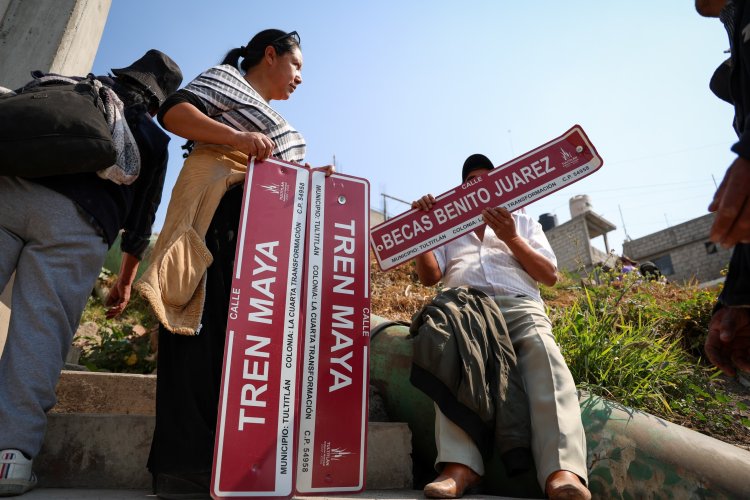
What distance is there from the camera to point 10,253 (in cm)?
180

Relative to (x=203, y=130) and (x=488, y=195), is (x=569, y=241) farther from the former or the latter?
(x=203, y=130)

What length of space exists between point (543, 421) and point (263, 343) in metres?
1.09

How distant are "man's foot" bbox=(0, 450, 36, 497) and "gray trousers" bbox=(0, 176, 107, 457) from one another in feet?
0.11

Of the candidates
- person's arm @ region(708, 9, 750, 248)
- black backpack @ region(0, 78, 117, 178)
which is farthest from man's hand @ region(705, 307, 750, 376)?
black backpack @ region(0, 78, 117, 178)

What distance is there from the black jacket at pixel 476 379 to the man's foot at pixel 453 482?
0.35ft

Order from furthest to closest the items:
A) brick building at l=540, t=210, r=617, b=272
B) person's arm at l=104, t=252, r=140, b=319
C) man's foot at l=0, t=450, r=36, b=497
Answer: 1. brick building at l=540, t=210, r=617, b=272
2. person's arm at l=104, t=252, r=140, b=319
3. man's foot at l=0, t=450, r=36, b=497

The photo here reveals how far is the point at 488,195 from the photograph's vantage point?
262cm

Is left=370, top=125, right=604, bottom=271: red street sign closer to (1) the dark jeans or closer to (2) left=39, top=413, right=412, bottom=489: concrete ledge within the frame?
(1) the dark jeans

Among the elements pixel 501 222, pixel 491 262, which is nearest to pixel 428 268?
pixel 491 262

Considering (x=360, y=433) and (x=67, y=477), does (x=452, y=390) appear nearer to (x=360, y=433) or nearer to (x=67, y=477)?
(x=360, y=433)

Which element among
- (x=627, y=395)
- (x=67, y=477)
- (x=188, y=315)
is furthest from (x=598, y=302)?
(x=67, y=477)

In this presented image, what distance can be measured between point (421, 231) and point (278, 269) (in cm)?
91

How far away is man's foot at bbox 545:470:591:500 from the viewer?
1.78m

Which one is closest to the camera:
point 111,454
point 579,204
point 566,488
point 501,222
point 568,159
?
point 566,488
